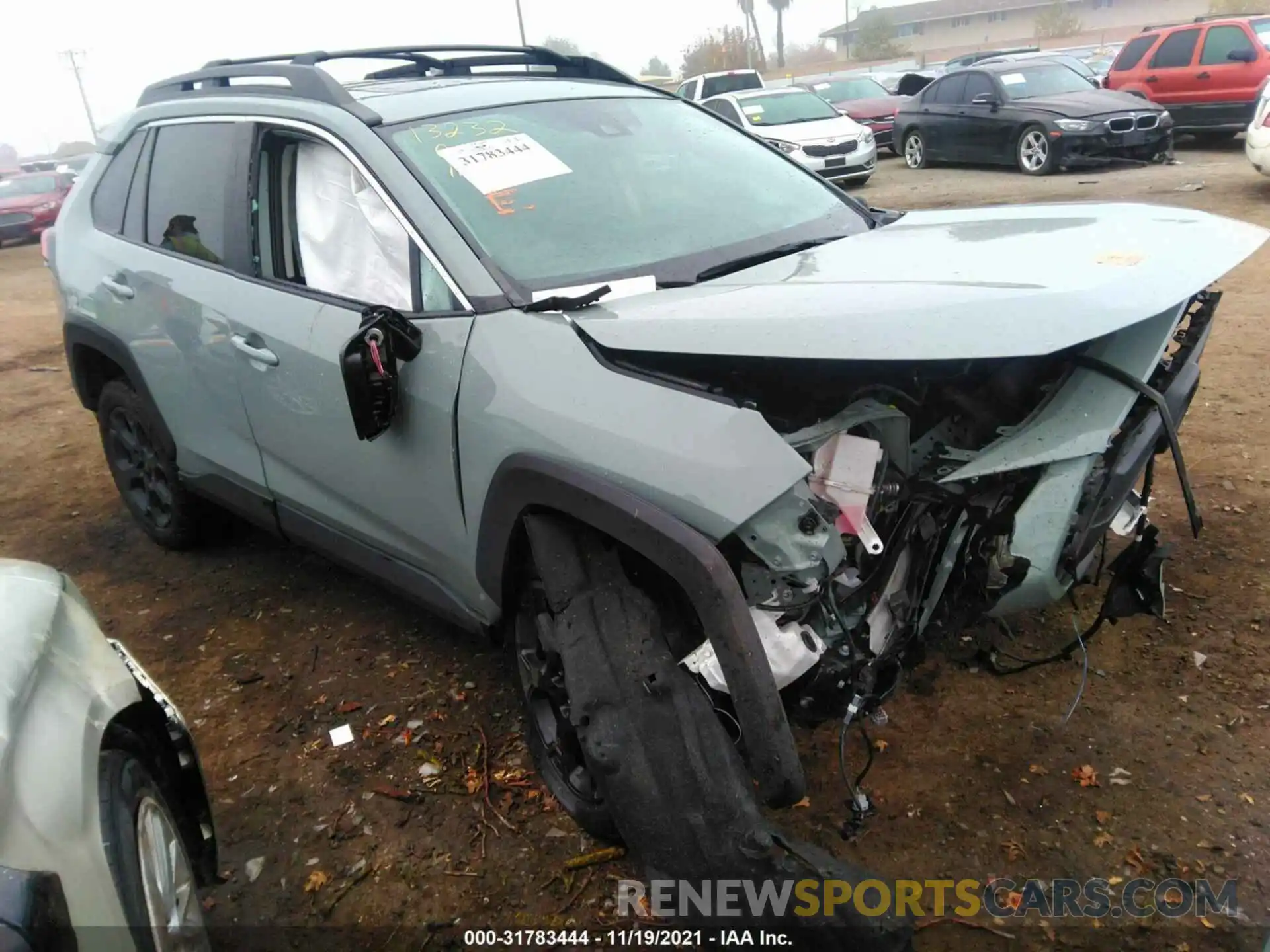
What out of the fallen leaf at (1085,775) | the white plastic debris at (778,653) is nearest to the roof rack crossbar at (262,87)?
the white plastic debris at (778,653)

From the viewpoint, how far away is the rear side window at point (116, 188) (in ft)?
12.3

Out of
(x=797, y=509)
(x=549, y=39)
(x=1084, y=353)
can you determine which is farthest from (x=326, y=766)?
(x=549, y=39)

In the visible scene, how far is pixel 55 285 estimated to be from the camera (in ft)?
13.6

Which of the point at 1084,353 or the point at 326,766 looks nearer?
the point at 1084,353

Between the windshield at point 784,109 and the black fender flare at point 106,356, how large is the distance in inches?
409

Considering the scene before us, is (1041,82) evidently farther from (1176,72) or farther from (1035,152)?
(1176,72)

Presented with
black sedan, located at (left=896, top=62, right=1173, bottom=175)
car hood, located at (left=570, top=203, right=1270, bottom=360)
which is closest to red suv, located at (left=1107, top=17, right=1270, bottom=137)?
black sedan, located at (left=896, top=62, right=1173, bottom=175)

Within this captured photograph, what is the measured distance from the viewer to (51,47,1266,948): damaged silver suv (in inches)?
73.6

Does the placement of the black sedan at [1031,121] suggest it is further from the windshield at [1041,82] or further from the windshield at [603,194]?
the windshield at [603,194]

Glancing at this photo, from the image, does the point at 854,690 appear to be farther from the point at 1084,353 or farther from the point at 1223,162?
the point at 1223,162

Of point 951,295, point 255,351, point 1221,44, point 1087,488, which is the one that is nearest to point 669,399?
point 951,295

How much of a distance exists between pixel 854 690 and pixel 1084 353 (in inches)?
36.5

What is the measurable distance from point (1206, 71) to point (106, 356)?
1302 centimetres
